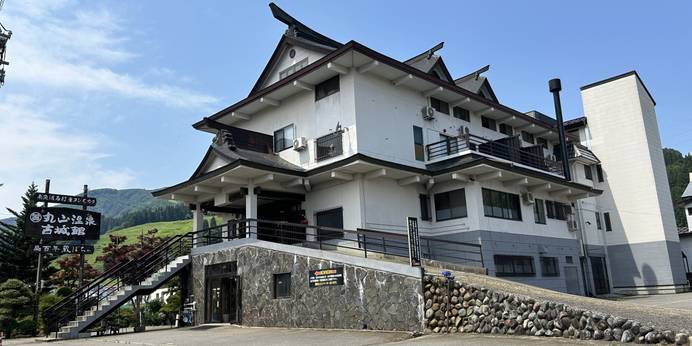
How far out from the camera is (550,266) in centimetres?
2675

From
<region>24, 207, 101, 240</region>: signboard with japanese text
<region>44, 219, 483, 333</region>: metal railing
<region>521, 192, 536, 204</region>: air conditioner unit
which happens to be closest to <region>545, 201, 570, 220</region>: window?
<region>521, 192, 536, 204</region>: air conditioner unit

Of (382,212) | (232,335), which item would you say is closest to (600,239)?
(382,212)

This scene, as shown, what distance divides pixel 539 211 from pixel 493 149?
14.7ft

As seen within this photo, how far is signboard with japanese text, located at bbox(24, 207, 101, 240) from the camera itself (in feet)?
67.3

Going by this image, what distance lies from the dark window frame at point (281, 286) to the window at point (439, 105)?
12286 millimetres

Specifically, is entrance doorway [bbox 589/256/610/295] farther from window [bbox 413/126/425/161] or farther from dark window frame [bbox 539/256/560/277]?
window [bbox 413/126/425/161]

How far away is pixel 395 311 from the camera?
45.7 ft

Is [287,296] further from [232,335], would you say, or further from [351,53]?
[351,53]

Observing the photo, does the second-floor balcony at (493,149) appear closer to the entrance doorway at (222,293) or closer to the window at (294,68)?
the window at (294,68)

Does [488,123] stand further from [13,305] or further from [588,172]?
[13,305]

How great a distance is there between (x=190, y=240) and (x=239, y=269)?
543 cm

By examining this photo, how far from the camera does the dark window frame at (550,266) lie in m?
26.0

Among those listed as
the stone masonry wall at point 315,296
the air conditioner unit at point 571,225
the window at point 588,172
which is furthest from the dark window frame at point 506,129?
the stone masonry wall at point 315,296

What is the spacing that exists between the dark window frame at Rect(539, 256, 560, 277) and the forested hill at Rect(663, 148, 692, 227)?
54.8 m
